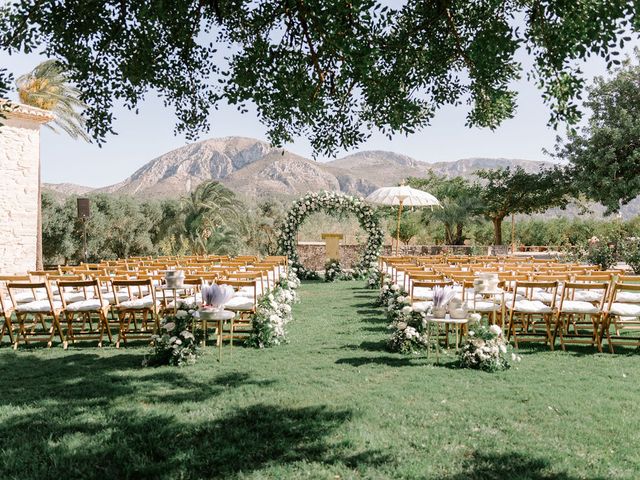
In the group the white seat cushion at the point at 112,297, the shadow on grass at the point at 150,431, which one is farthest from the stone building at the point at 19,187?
the shadow on grass at the point at 150,431

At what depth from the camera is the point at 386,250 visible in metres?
22.2

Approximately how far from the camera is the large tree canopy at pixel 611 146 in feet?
80.2

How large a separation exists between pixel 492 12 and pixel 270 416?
4318mm

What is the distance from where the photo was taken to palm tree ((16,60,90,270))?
55.8ft

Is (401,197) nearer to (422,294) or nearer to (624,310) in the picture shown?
(422,294)

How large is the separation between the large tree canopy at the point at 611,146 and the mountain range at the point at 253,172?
61.0 metres

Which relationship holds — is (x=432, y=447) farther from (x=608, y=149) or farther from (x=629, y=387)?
(x=608, y=149)

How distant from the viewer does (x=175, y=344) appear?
5.98m

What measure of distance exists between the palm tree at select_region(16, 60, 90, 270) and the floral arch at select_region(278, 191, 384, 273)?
7308 millimetres

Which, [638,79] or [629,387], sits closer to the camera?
[629,387]

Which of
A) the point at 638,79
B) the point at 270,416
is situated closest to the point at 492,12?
the point at 270,416

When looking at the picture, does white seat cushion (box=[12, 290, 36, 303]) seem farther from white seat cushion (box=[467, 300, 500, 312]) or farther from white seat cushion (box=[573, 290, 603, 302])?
white seat cushion (box=[573, 290, 603, 302])

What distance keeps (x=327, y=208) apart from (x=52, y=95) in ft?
32.3

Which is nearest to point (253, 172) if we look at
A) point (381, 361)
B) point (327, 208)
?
point (327, 208)
